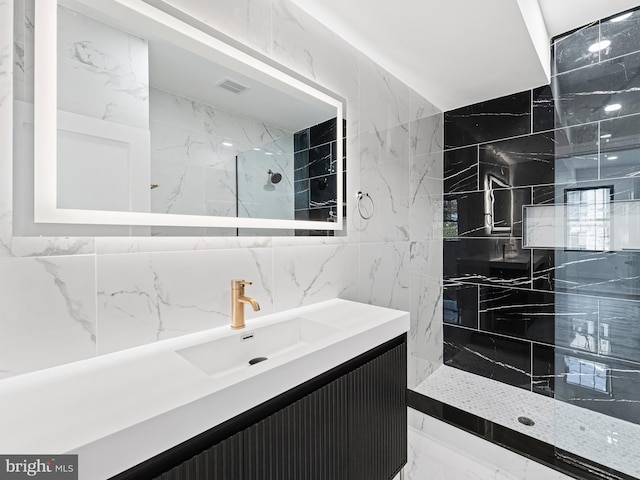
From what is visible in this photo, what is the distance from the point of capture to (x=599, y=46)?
203 centimetres

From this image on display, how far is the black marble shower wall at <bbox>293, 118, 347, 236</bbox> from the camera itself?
1.55 metres

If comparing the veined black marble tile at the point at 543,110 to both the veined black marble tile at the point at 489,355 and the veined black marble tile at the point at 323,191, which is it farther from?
the veined black marble tile at the point at 323,191

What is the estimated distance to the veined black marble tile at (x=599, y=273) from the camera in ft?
6.23

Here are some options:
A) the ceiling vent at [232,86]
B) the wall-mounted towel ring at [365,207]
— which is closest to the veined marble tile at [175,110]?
the ceiling vent at [232,86]

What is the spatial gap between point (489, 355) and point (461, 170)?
Result: 150 centimetres

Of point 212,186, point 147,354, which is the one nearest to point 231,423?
point 147,354

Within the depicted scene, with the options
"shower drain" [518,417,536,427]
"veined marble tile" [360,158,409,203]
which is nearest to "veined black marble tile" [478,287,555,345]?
"shower drain" [518,417,536,427]

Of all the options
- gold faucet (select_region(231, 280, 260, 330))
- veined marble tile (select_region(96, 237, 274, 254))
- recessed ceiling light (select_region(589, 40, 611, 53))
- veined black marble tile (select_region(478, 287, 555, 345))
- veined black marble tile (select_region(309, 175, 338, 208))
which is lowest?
veined black marble tile (select_region(478, 287, 555, 345))

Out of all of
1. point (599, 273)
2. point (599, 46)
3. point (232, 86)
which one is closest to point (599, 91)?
point (599, 46)

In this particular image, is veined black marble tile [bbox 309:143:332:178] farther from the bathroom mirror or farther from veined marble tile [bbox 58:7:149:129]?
veined marble tile [bbox 58:7:149:129]

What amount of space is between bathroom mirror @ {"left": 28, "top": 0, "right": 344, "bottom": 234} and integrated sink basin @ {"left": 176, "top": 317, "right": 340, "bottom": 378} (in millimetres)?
416

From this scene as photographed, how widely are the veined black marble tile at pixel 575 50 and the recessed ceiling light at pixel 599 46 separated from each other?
0.01 m

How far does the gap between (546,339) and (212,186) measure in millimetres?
2440

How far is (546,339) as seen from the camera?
2.24 meters
